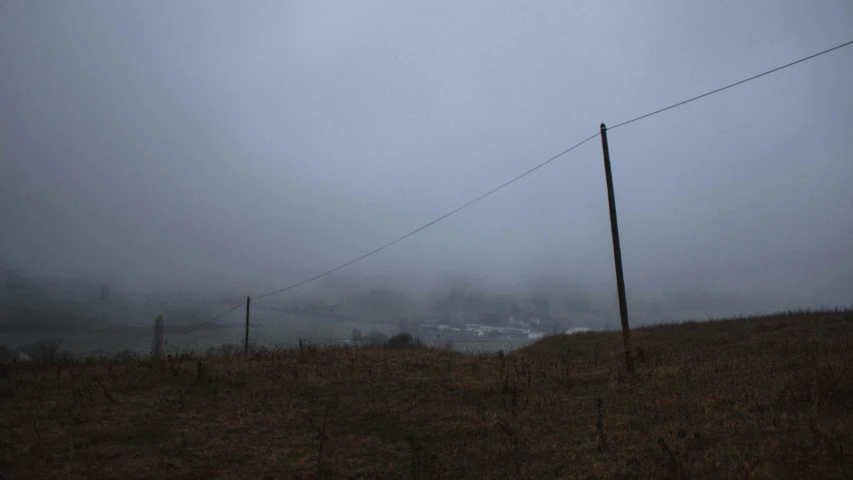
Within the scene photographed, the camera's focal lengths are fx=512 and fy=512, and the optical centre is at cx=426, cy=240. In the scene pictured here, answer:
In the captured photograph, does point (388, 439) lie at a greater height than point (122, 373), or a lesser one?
lesser

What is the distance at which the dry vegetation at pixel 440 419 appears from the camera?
8.08 m

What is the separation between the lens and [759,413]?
30.6 ft

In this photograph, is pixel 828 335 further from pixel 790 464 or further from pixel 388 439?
pixel 388 439

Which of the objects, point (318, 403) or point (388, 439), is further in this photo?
point (318, 403)

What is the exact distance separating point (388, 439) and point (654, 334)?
2864 centimetres

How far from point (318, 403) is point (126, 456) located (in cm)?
503

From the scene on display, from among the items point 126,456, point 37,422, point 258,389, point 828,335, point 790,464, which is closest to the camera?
point 790,464

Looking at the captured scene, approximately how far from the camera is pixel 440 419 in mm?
11859

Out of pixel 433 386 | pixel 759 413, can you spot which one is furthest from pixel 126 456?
pixel 759 413

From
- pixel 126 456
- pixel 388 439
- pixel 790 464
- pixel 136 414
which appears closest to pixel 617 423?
pixel 790 464

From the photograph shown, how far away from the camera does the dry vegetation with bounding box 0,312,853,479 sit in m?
8.08

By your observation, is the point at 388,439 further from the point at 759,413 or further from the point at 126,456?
the point at 759,413

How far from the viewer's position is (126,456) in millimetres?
9203

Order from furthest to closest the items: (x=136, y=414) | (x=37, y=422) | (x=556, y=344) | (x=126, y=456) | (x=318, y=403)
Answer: (x=556, y=344) → (x=318, y=403) → (x=136, y=414) → (x=37, y=422) → (x=126, y=456)
